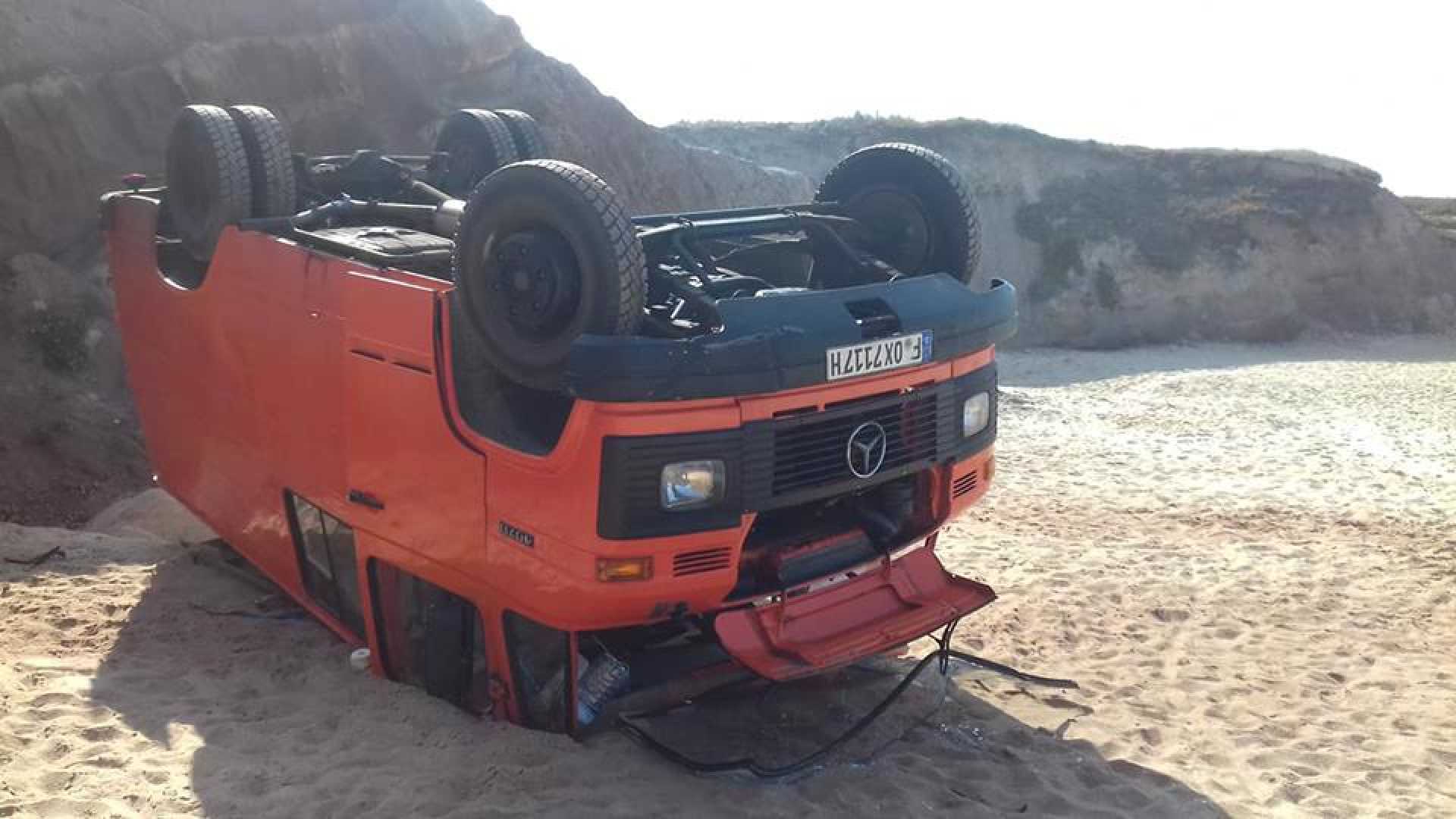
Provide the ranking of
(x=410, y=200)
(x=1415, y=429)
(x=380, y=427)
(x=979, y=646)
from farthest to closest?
(x=1415, y=429)
(x=410, y=200)
(x=979, y=646)
(x=380, y=427)

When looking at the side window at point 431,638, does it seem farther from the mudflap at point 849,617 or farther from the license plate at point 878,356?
the license plate at point 878,356

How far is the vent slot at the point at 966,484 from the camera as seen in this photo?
5.66 meters

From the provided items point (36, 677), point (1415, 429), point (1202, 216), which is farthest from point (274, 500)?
A: point (1202, 216)

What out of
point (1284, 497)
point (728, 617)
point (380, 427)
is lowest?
point (1284, 497)

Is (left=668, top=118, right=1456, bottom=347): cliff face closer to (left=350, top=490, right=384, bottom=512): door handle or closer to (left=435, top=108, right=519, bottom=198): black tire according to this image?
(left=435, top=108, right=519, bottom=198): black tire

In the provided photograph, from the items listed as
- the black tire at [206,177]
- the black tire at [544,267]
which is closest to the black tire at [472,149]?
the black tire at [206,177]

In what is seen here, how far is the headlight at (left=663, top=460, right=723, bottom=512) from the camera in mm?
4562

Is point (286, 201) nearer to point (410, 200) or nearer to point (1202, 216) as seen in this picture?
point (410, 200)

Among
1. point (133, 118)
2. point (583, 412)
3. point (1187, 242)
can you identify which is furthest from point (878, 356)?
point (1187, 242)

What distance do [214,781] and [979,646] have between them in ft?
13.4

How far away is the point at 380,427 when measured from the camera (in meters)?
5.37

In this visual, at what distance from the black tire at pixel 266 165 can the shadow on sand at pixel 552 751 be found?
2262mm

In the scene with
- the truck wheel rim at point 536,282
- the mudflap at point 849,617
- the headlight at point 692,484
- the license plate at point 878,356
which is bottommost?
the mudflap at point 849,617

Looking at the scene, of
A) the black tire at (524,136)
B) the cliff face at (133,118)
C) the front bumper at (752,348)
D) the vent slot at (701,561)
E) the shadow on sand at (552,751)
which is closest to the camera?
the front bumper at (752,348)
